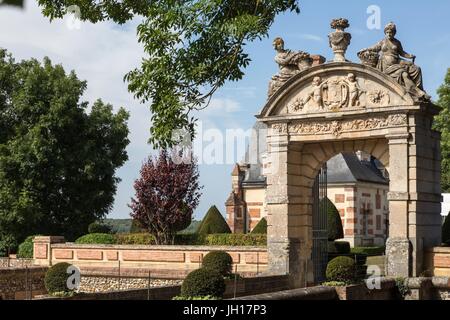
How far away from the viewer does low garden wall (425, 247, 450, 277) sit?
1775 cm

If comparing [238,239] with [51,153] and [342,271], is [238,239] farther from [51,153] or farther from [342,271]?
[51,153]

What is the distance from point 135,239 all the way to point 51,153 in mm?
8002

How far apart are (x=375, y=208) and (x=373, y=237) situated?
164 centimetres

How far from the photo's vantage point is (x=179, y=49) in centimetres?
1358

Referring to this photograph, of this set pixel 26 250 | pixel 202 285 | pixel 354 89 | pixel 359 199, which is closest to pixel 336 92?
pixel 354 89

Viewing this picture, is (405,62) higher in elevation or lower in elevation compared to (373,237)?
higher

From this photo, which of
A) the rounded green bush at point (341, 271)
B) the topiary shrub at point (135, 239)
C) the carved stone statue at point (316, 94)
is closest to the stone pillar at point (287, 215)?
the carved stone statue at point (316, 94)

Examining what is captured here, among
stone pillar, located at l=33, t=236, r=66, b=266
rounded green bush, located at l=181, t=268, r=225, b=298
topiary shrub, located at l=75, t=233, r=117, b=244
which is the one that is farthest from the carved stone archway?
stone pillar, located at l=33, t=236, r=66, b=266

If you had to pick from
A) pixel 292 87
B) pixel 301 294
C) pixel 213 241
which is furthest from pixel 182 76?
pixel 213 241

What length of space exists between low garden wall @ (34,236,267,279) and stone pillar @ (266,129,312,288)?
4.46 ft

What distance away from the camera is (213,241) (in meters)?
26.1

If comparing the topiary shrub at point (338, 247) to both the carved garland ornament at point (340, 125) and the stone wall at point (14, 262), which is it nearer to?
the carved garland ornament at point (340, 125)

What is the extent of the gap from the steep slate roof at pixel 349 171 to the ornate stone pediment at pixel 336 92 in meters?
20.9

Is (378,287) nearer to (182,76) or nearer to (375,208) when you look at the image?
(182,76)
